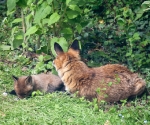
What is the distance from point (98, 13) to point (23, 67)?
11.8ft

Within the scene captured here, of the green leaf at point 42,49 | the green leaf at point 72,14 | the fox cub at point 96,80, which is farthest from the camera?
the green leaf at point 42,49

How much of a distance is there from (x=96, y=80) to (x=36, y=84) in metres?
1.36

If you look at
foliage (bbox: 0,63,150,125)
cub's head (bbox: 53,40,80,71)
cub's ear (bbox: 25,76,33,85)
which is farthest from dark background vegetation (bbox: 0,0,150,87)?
foliage (bbox: 0,63,150,125)

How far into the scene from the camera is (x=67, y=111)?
6.60m

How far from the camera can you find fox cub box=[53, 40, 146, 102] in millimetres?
7207

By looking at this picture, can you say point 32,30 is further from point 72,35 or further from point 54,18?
point 72,35

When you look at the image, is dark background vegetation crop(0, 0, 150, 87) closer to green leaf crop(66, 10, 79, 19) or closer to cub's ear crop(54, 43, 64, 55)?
green leaf crop(66, 10, 79, 19)

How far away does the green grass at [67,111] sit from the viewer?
6.22 metres

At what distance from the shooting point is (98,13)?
38.4 ft

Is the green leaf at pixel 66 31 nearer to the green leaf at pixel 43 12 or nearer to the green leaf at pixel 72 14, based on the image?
the green leaf at pixel 72 14

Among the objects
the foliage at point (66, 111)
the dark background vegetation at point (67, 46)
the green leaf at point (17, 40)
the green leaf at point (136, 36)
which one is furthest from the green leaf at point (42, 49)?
the green leaf at point (136, 36)

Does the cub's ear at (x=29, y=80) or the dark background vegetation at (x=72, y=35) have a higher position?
the dark background vegetation at (x=72, y=35)

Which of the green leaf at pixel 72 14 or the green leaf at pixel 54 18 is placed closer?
the green leaf at pixel 54 18

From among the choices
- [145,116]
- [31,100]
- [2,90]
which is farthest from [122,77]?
[2,90]
